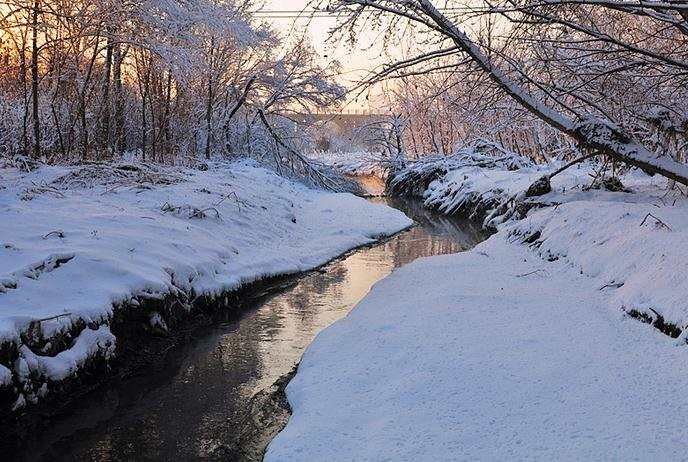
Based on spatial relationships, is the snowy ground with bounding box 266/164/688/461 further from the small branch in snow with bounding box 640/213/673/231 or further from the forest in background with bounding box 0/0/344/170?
the forest in background with bounding box 0/0/344/170

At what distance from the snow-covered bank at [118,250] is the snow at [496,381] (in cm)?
204

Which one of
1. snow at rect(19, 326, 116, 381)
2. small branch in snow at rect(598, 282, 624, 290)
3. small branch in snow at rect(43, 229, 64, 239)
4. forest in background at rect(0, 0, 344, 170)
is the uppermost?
forest in background at rect(0, 0, 344, 170)

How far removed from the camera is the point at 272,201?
15562 mm

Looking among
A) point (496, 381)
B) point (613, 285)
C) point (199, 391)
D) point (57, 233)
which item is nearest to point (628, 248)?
point (613, 285)

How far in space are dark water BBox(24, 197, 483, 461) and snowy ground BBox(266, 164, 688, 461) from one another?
56 cm

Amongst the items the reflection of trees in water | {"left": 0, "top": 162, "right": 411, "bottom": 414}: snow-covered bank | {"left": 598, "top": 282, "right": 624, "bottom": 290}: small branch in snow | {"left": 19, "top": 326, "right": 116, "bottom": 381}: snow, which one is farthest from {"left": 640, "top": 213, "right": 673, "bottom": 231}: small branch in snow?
{"left": 19, "top": 326, "right": 116, "bottom": 381}: snow

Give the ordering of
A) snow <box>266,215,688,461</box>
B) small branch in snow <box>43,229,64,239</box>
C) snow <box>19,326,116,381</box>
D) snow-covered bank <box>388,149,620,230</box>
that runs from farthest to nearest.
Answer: snow-covered bank <box>388,149,620,230</box>, small branch in snow <box>43,229,64,239</box>, snow <box>19,326,116,381</box>, snow <box>266,215,688,461</box>

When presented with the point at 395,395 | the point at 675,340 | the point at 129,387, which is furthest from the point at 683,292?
the point at 129,387

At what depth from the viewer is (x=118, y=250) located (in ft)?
24.2

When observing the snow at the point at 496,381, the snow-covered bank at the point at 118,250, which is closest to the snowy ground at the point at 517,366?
the snow at the point at 496,381

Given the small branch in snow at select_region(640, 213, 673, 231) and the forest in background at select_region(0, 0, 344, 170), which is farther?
the forest in background at select_region(0, 0, 344, 170)

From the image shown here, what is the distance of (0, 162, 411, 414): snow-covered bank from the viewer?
17.3 feet

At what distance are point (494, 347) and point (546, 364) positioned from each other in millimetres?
502

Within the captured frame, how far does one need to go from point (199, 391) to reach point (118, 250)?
261 centimetres
